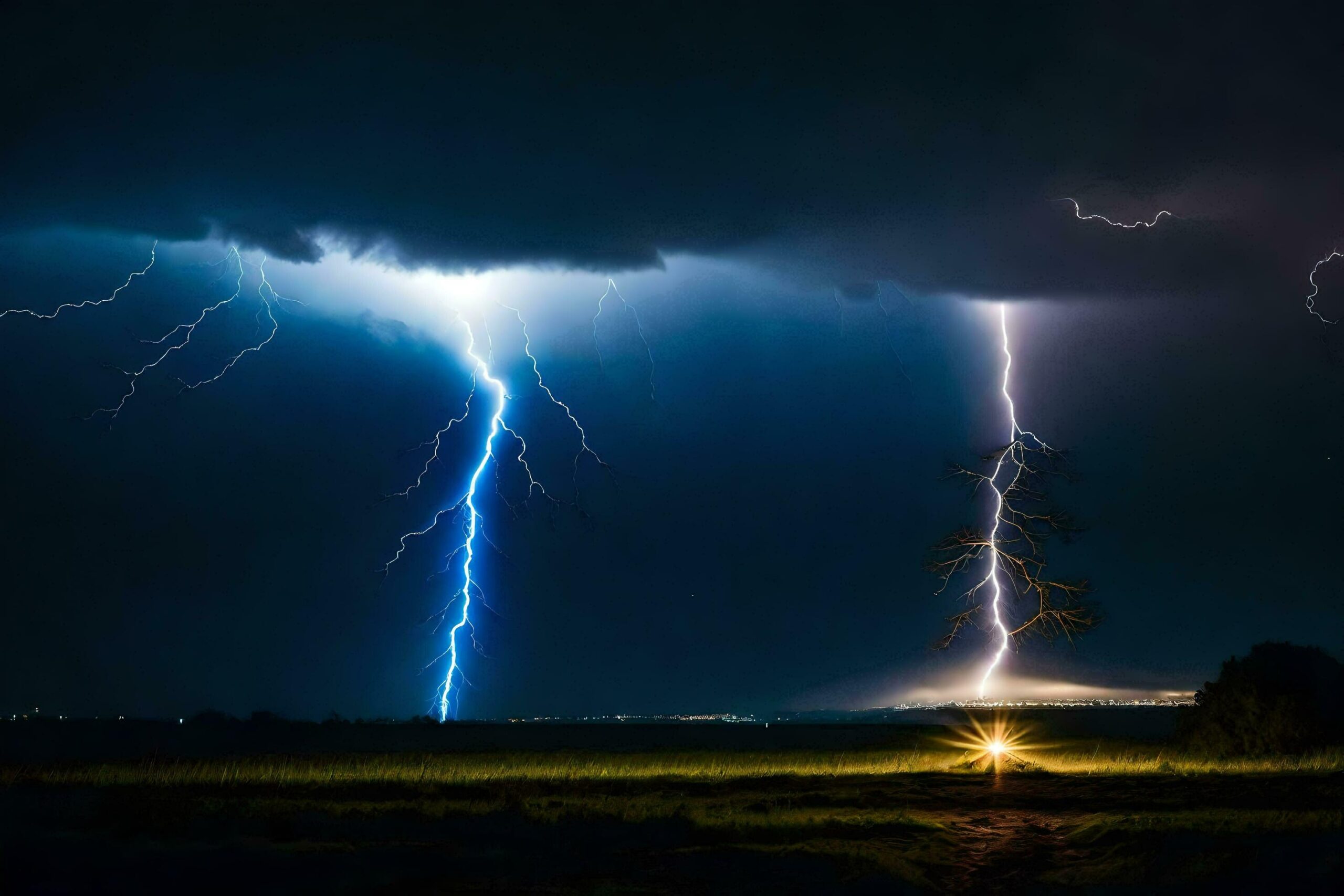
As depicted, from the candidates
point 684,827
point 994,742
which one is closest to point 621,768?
point 994,742

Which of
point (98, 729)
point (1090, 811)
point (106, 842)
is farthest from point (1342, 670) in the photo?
point (98, 729)

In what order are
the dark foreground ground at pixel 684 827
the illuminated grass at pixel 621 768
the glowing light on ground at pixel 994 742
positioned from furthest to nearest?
1. the glowing light on ground at pixel 994 742
2. the illuminated grass at pixel 621 768
3. the dark foreground ground at pixel 684 827

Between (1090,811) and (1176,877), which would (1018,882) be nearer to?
(1176,877)

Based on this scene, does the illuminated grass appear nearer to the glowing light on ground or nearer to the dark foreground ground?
the dark foreground ground

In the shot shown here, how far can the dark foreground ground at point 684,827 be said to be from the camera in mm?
12711

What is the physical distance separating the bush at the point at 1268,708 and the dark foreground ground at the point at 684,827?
1.50 m

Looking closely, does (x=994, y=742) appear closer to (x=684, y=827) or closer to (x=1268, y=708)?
(x=1268, y=708)

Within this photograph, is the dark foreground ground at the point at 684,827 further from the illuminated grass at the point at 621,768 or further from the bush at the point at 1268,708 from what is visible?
the bush at the point at 1268,708

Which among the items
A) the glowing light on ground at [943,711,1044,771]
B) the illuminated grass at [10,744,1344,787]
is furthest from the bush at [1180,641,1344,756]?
the glowing light on ground at [943,711,1044,771]

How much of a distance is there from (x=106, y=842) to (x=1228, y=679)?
77.0ft

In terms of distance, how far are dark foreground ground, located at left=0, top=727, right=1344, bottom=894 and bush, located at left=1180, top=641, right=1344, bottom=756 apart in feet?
4.92

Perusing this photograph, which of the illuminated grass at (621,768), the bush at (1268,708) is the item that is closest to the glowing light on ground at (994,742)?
the illuminated grass at (621,768)

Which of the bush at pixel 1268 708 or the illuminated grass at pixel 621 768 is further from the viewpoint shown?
the bush at pixel 1268 708

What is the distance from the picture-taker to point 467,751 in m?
35.9
